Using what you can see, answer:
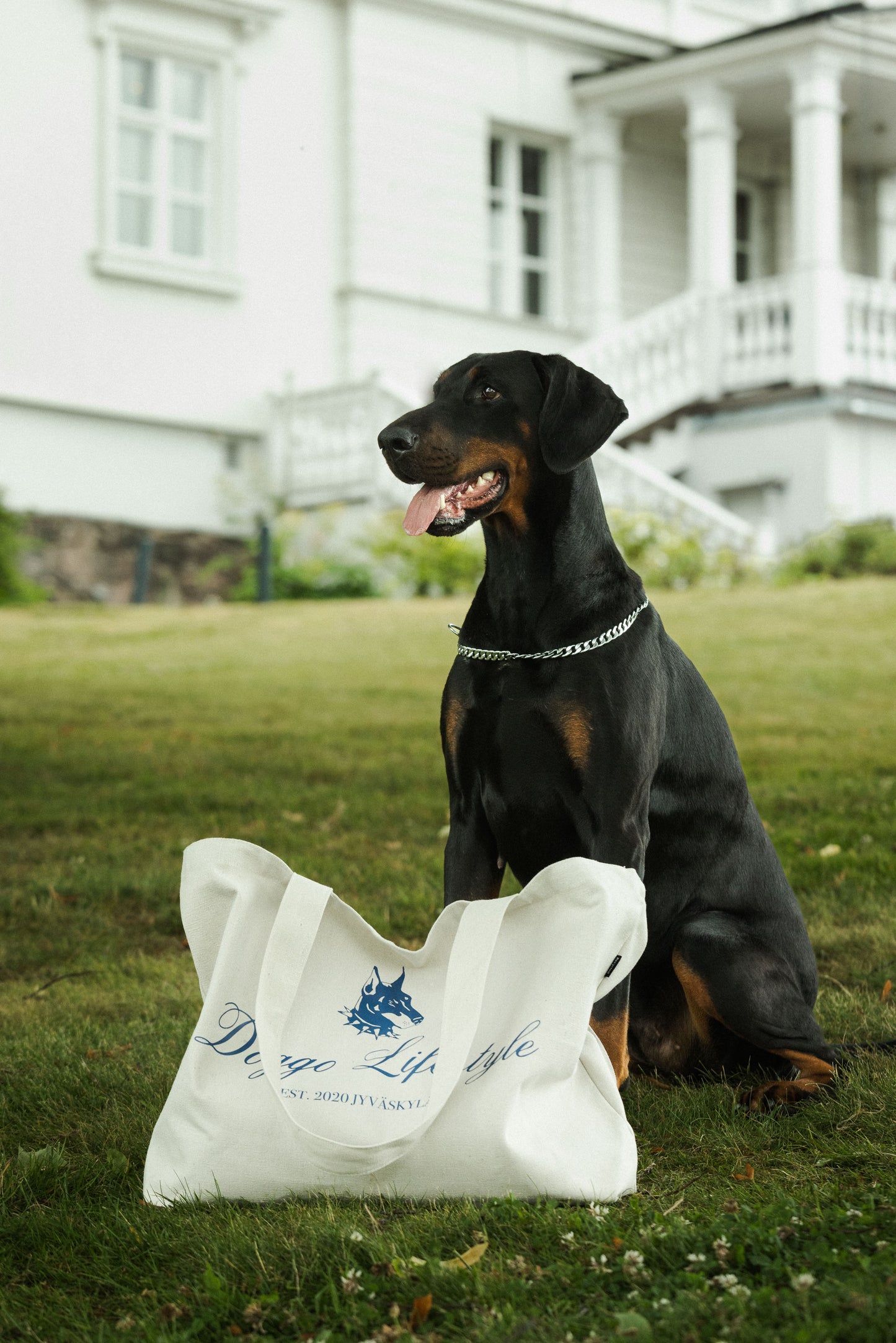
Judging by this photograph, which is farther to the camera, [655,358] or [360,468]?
[655,358]

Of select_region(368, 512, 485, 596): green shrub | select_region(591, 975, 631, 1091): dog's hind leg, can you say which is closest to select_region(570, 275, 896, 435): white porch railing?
select_region(368, 512, 485, 596): green shrub

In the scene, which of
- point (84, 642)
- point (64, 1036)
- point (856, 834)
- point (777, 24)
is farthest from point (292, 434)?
point (64, 1036)

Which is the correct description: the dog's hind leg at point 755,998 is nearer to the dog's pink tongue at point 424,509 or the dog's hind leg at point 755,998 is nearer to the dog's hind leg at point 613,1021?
the dog's hind leg at point 613,1021

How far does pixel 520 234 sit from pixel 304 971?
15894 millimetres

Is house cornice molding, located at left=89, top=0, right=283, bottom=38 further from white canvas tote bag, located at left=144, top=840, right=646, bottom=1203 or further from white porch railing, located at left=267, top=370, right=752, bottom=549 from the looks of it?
white canvas tote bag, located at left=144, top=840, right=646, bottom=1203

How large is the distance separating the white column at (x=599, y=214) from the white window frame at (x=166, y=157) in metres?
4.36

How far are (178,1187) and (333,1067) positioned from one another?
0.35m

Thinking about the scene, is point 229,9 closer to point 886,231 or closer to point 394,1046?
point 886,231

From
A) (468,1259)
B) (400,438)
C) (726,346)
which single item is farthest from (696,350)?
(468,1259)

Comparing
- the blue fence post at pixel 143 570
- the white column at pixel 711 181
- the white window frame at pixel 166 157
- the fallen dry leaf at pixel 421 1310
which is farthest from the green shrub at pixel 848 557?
the fallen dry leaf at pixel 421 1310

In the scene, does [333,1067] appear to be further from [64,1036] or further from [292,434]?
[292,434]

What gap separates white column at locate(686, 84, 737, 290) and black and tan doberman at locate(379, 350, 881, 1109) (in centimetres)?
1426

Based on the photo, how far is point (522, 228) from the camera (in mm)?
17703

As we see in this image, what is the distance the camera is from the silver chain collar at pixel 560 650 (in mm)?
3080
